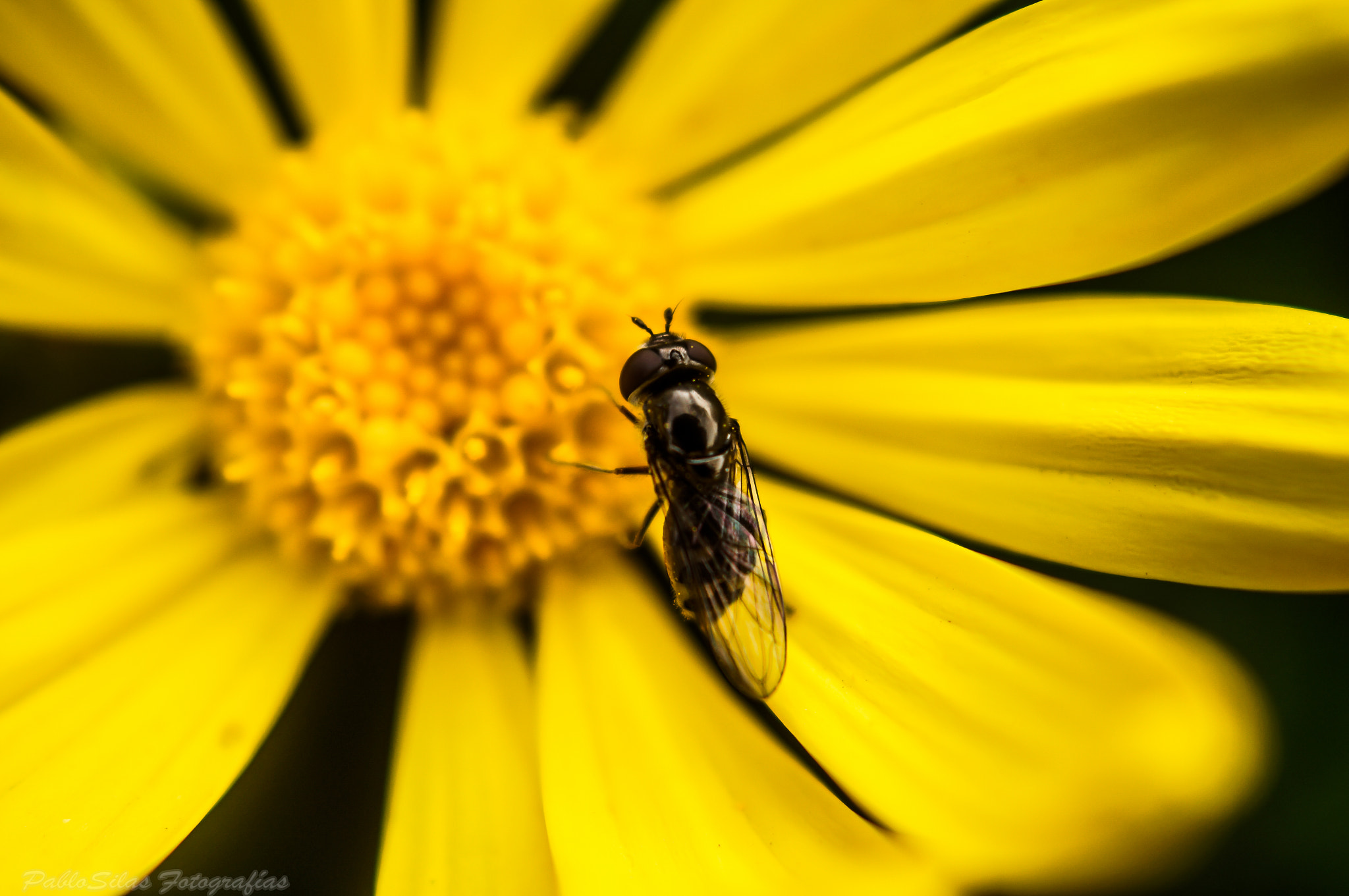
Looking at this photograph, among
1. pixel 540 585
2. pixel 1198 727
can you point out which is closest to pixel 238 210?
pixel 540 585

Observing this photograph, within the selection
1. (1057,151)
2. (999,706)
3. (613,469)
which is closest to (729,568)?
(613,469)

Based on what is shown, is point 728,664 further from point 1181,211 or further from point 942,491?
point 1181,211

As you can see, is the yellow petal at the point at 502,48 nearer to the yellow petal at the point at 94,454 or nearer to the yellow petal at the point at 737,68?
the yellow petal at the point at 737,68

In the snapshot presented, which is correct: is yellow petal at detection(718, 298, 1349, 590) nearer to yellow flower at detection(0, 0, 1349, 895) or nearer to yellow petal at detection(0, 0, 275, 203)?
yellow flower at detection(0, 0, 1349, 895)

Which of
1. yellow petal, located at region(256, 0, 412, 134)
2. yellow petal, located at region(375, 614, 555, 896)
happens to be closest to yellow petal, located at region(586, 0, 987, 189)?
yellow petal, located at region(256, 0, 412, 134)

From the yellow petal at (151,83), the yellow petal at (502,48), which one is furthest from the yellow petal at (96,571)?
the yellow petal at (502,48)

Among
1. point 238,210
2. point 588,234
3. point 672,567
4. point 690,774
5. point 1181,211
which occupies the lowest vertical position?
point 690,774

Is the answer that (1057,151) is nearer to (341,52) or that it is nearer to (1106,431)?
(1106,431)
